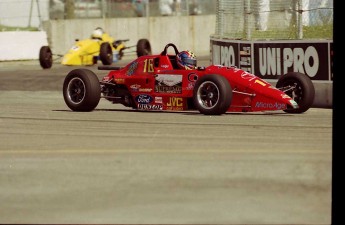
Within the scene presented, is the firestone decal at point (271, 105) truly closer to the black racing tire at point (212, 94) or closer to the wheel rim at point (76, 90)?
the black racing tire at point (212, 94)

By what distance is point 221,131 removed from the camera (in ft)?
47.9

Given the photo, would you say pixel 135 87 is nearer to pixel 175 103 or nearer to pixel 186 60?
pixel 175 103

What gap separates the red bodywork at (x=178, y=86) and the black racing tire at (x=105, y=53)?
13734mm

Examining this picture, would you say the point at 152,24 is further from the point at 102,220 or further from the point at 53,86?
the point at 102,220

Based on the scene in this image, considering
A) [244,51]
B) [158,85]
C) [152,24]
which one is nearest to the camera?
[158,85]

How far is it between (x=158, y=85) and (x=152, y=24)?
25.8 m

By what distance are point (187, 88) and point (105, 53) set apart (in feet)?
50.6

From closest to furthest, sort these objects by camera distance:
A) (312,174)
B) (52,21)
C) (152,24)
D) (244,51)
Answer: (312,174)
(244,51)
(52,21)
(152,24)

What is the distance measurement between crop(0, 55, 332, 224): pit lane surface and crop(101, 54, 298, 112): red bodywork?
23 centimetres

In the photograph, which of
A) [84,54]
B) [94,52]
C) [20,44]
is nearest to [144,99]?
[84,54]

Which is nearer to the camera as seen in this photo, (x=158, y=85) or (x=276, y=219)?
(x=276, y=219)

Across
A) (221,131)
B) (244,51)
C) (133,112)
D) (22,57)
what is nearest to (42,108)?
(133,112)

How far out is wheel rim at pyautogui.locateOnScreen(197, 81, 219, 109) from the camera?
16.2 m

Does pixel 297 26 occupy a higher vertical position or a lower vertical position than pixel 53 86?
higher
